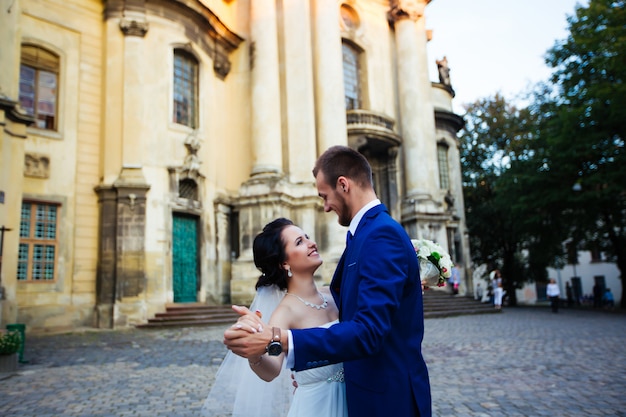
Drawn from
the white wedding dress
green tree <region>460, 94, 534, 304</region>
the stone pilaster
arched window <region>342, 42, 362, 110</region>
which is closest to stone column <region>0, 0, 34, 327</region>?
the stone pilaster

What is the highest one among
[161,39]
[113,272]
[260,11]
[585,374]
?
[260,11]

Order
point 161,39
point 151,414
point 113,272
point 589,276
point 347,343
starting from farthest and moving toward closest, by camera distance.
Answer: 1. point 589,276
2. point 161,39
3. point 113,272
4. point 151,414
5. point 347,343

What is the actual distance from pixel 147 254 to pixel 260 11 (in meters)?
10.7

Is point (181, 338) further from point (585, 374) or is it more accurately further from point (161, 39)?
point (161, 39)

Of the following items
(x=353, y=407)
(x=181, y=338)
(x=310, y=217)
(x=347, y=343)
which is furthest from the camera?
(x=310, y=217)

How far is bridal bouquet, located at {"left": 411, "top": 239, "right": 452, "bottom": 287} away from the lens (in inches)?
132

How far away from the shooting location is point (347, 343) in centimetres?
202

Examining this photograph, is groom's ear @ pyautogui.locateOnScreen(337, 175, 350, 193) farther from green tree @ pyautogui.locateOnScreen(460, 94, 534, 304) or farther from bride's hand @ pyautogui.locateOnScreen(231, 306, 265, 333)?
green tree @ pyautogui.locateOnScreen(460, 94, 534, 304)

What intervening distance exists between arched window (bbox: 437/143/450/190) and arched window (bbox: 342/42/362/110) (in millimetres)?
8292

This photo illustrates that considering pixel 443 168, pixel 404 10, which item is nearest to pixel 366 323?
pixel 404 10

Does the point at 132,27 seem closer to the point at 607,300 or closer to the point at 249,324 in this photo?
the point at 249,324

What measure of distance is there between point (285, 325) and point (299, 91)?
1839cm

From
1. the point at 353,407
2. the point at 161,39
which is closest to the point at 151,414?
the point at 353,407

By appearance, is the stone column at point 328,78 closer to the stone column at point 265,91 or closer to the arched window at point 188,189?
the stone column at point 265,91
